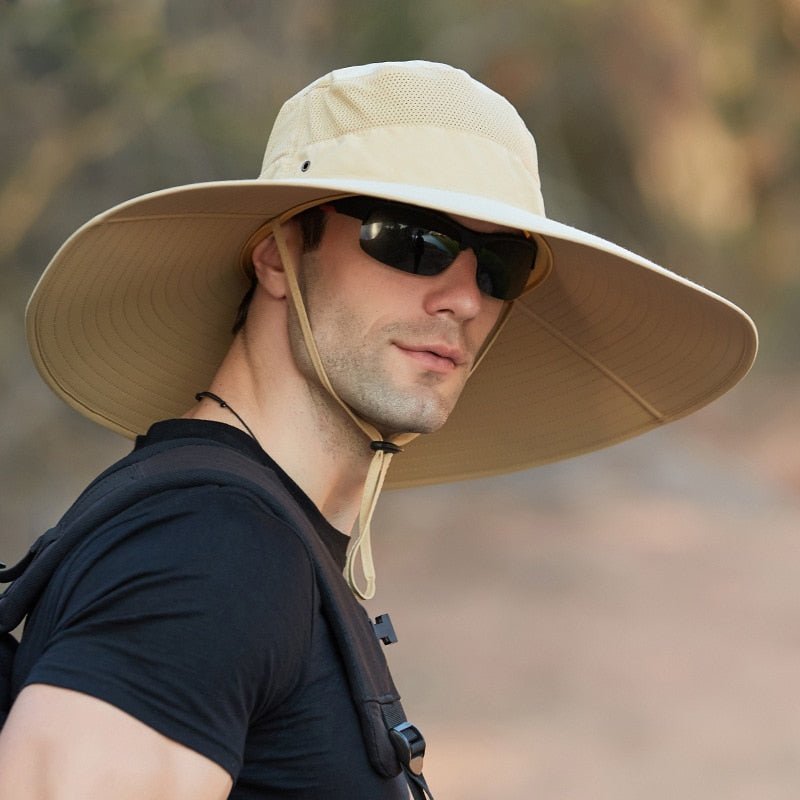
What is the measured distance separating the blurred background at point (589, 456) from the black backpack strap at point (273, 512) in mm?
3815

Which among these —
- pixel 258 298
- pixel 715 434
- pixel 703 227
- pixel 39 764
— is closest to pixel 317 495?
pixel 258 298

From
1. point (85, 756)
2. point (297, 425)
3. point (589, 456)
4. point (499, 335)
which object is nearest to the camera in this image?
point (85, 756)

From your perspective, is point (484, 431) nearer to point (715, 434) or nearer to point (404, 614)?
point (404, 614)

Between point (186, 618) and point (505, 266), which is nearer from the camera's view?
point (186, 618)

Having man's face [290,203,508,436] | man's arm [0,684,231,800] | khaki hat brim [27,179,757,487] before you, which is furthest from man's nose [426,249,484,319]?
man's arm [0,684,231,800]

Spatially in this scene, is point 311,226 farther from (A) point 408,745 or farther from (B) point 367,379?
(A) point 408,745

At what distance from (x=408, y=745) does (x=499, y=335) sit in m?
0.74

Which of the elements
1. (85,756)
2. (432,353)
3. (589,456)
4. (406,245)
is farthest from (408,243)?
(589,456)

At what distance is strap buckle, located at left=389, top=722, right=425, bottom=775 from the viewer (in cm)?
108

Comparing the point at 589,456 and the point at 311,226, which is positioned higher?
the point at 589,456

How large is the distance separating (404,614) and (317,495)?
16.2 ft

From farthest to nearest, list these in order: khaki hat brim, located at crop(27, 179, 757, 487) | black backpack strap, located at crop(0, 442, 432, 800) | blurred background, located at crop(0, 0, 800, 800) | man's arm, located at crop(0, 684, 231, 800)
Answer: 1. blurred background, located at crop(0, 0, 800, 800)
2. khaki hat brim, located at crop(27, 179, 757, 487)
3. black backpack strap, located at crop(0, 442, 432, 800)
4. man's arm, located at crop(0, 684, 231, 800)

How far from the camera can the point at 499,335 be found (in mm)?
1728

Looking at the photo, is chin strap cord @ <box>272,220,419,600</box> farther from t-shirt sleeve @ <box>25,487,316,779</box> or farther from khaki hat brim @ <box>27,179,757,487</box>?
t-shirt sleeve @ <box>25,487,316,779</box>
